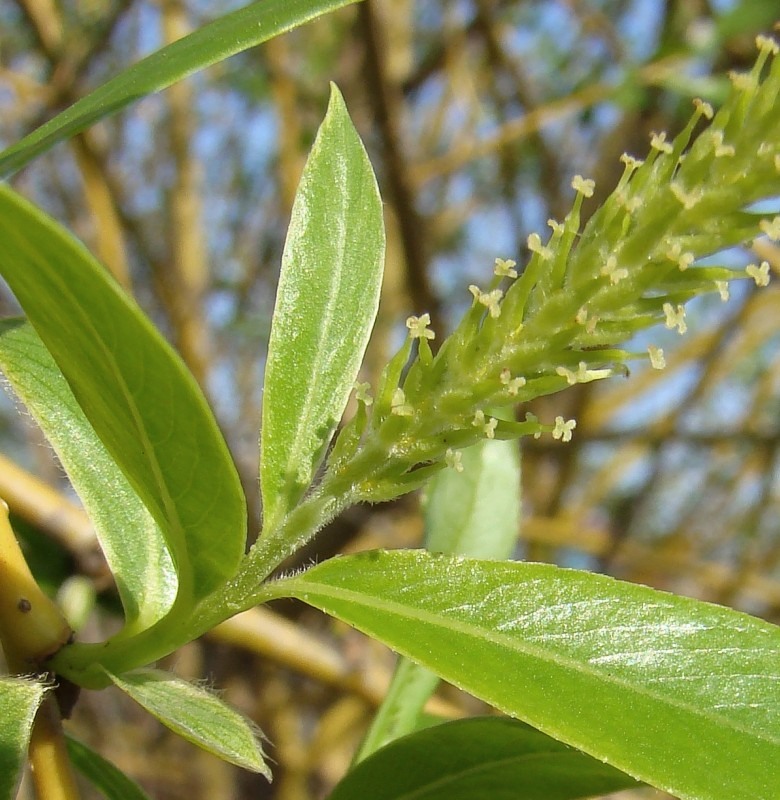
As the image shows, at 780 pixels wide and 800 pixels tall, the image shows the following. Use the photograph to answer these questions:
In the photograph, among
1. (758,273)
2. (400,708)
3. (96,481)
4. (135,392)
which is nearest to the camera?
(135,392)

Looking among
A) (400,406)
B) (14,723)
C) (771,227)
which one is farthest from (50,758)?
(771,227)

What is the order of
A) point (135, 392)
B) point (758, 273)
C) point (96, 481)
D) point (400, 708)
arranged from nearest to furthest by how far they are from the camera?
1. point (135, 392)
2. point (758, 273)
3. point (96, 481)
4. point (400, 708)

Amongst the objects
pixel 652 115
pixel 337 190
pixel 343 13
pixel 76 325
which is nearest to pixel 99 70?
pixel 343 13

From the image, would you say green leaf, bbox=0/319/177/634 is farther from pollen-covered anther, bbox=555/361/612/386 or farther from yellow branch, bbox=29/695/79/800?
pollen-covered anther, bbox=555/361/612/386

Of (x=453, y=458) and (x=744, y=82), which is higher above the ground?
(x=744, y=82)

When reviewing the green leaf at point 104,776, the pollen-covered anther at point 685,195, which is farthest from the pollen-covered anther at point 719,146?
the green leaf at point 104,776

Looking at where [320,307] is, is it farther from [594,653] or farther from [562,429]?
[594,653]
